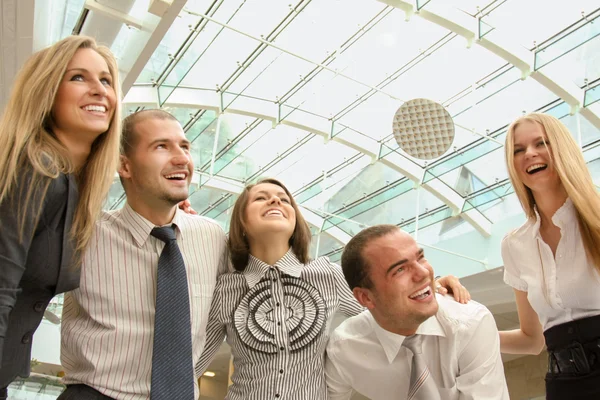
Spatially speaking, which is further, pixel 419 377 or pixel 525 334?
pixel 525 334

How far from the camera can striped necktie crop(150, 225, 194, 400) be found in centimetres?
235

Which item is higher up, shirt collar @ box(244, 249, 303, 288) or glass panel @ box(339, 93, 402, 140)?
glass panel @ box(339, 93, 402, 140)

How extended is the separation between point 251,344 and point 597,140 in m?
9.81

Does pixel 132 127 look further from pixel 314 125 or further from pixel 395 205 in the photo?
pixel 395 205

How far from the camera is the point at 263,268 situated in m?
2.97

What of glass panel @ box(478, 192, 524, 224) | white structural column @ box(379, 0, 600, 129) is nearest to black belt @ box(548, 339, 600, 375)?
white structural column @ box(379, 0, 600, 129)

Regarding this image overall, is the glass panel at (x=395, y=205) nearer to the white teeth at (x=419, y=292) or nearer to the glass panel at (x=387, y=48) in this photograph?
the glass panel at (x=387, y=48)

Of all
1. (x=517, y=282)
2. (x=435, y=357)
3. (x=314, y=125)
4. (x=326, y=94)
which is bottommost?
(x=435, y=357)

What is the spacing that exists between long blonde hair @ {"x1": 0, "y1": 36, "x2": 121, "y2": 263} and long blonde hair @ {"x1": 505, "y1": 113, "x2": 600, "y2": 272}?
189cm

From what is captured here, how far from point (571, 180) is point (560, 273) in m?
0.43

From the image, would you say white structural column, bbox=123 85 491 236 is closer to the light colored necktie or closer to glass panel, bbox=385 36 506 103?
glass panel, bbox=385 36 506 103

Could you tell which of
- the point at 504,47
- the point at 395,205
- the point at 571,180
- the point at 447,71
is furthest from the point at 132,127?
the point at 395,205

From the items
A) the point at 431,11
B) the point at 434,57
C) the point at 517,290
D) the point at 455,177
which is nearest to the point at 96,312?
the point at 517,290

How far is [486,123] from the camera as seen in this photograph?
38.2 ft
